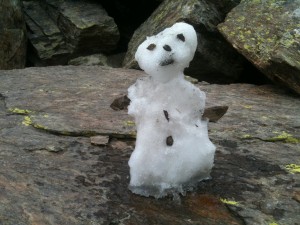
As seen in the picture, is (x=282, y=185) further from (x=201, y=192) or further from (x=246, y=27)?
(x=246, y=27)

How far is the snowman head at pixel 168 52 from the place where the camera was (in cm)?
352

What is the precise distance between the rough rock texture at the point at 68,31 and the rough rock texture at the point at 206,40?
1588 mm

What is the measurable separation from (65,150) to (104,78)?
2.76m

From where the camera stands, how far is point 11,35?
9211 mm

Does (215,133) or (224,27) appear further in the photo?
(224,27)

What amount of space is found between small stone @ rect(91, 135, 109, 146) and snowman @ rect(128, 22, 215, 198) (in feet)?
3.09

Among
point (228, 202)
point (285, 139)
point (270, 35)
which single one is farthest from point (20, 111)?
point (270, 35)

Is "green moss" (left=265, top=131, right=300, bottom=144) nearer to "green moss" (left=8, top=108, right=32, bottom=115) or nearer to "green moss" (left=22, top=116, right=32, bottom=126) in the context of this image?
"green moss" (left=22, top=116, right=32, bottom=126)

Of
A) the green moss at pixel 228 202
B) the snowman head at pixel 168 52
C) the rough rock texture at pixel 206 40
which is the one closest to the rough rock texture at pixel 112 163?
the green moss at pixel 228 202

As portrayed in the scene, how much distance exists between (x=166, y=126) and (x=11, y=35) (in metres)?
6.52

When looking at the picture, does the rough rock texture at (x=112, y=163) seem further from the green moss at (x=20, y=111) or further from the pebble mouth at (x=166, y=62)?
the pebble mouth at (x=166, y=62)

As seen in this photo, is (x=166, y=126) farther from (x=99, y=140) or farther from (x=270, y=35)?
(x=270, y=35)

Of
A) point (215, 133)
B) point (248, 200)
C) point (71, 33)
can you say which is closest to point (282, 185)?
point (248, 200)

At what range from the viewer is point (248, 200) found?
3.66 meters
